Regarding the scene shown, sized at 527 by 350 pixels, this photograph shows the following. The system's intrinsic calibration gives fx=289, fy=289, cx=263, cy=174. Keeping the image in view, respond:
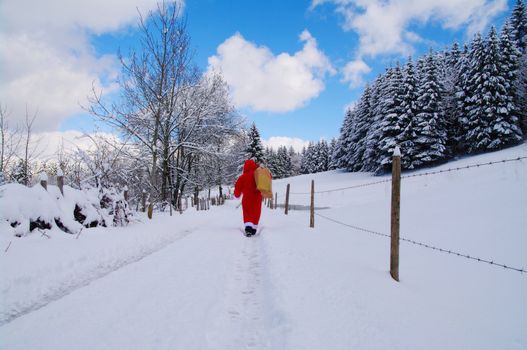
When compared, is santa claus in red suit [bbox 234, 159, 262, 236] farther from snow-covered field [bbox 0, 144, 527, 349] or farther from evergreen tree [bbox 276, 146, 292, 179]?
evergreen tree [bbox 276, 146, 292, 179]

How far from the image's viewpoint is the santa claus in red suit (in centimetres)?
824

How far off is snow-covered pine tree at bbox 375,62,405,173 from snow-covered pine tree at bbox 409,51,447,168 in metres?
2.07

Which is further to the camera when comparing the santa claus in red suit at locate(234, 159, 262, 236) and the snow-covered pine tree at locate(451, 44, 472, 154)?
the snow-covered pine tree at locate(451, 44, 472, 154)

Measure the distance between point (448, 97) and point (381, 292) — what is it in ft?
130

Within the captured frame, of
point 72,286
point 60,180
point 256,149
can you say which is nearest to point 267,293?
point 72,286

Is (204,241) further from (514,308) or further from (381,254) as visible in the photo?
(514,308)

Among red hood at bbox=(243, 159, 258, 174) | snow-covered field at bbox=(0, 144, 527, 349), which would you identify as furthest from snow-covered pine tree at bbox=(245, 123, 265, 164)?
snow-covered field at bbox=(0, 144, 527, 349)

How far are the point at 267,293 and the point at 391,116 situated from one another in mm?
34431

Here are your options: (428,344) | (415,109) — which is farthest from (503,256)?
(415,109)

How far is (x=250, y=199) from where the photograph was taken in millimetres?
8562

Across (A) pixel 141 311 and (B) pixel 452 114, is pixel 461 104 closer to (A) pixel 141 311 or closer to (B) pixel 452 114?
(B) pixel 452 114

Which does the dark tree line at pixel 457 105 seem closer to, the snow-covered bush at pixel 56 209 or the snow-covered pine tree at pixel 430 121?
the snow-covered pine tree at pixel 430 121

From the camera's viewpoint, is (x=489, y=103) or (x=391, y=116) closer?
(x=489, y=103)

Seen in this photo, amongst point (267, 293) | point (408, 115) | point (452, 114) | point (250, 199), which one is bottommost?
point (267, 293)
